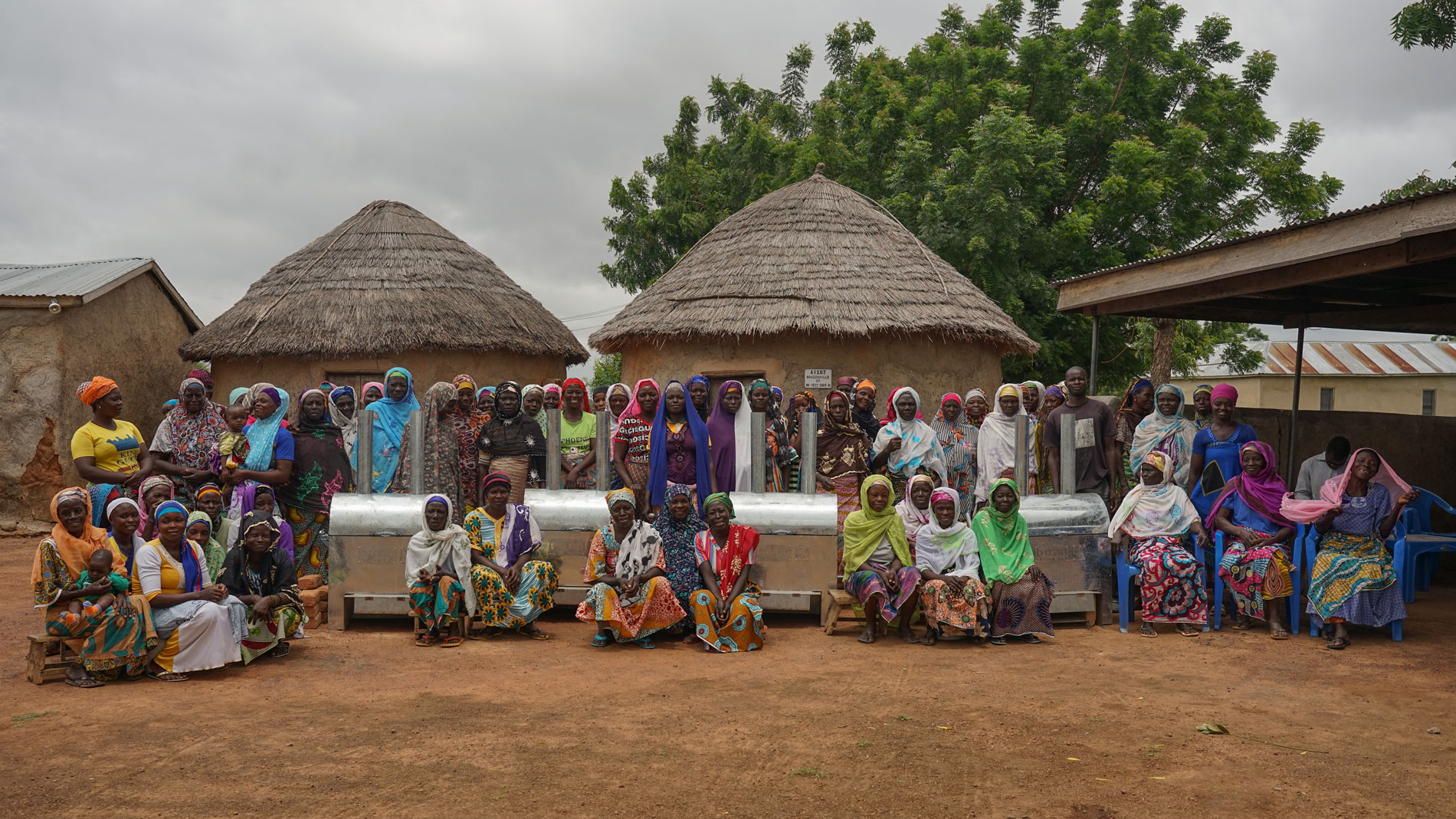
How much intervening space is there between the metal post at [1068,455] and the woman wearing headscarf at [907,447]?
0.83m

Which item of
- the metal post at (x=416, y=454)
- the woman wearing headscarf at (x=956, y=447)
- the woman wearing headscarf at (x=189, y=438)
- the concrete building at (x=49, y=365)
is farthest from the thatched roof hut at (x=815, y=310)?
the concrete building at (x=49, y=365)

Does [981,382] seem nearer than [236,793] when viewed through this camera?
No

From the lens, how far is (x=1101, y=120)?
17.3 meters

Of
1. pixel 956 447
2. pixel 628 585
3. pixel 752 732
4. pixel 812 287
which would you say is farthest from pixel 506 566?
pixel 812 287

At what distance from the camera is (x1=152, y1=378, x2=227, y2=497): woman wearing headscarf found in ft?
23.1

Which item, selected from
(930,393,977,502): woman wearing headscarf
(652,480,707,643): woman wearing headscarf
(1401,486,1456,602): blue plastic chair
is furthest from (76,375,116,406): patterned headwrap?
(1401,486,1456,602): blue plastic chair

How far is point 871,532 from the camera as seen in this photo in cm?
662

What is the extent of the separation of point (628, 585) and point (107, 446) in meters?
3.49

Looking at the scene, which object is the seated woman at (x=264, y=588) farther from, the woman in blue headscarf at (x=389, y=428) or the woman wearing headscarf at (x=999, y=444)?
the woman wearing headscarf at (x=999, y=444)

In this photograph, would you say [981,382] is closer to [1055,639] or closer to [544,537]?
[1055,639]

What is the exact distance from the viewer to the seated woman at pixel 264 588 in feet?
18.7

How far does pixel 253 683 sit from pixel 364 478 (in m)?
2.14

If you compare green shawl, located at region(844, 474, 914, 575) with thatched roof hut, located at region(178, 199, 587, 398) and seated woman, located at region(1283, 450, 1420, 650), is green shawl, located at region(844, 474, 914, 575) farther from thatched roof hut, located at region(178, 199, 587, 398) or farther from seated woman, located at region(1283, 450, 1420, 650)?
thatched roof hut, located at region(178, 199, 587, 398)

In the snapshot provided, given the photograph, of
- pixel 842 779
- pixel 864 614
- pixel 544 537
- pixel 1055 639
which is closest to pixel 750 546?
pixel 864 614
